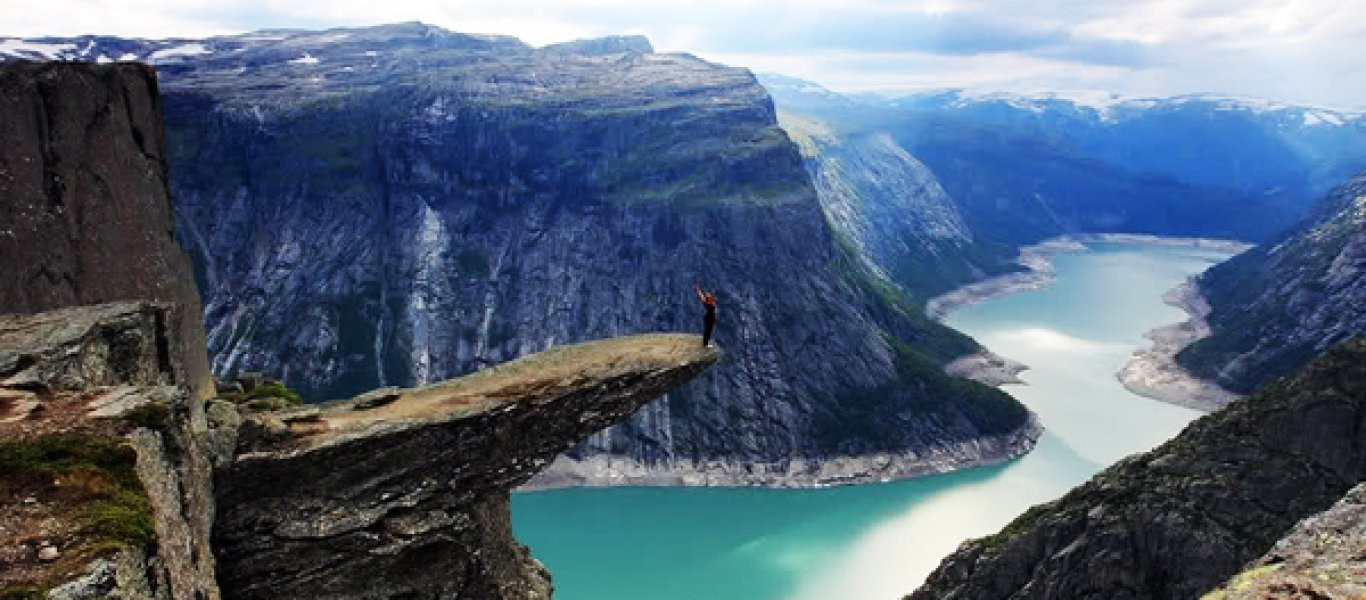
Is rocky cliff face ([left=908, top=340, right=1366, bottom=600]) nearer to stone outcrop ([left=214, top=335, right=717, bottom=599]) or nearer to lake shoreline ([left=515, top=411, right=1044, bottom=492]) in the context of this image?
stone outcrop ([left=214, top=335, right=717, bottom=599])

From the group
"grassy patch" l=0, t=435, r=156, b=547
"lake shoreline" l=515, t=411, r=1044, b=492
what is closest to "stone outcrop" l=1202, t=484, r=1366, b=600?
"grassy patch" l=0, t=435, r=156, b=547

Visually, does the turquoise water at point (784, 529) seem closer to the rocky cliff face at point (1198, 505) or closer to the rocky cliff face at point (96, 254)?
the rocky cliff face at point (1198, 505)

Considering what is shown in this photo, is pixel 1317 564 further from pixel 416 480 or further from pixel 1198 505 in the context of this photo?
pixel 1198 505

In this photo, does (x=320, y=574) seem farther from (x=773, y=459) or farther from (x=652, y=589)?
(x=773, y=459)

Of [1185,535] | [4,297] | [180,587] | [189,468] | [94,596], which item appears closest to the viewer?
[94,596]

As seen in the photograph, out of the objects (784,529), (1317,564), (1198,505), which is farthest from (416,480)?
(784,529)

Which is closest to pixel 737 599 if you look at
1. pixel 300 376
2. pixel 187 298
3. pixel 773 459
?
pixel 773 459

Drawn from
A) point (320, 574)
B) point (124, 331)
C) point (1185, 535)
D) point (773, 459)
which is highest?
point (124, 331)
